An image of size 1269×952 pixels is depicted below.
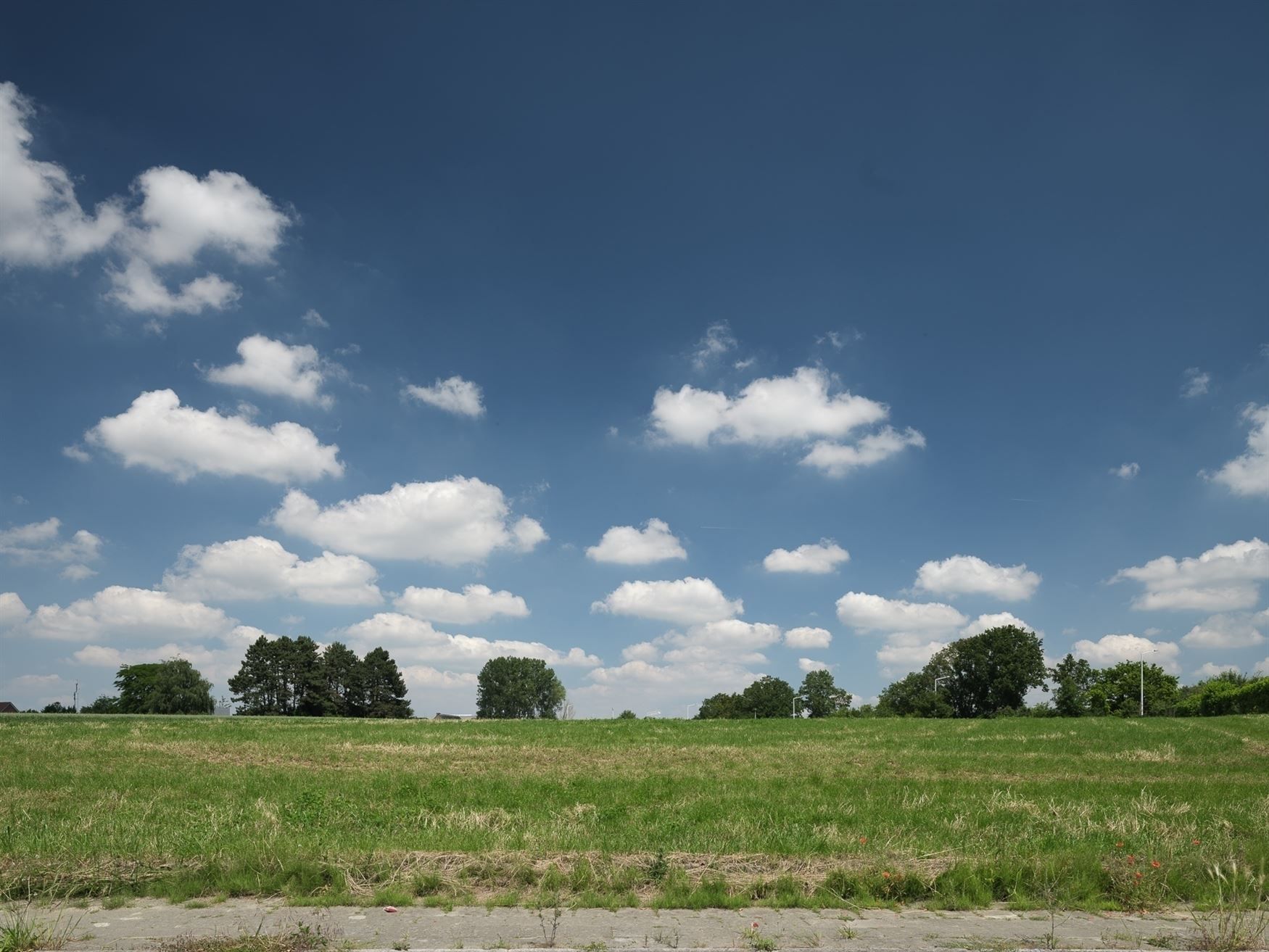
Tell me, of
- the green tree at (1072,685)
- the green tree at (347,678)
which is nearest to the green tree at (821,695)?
the green tree at (1072,685)

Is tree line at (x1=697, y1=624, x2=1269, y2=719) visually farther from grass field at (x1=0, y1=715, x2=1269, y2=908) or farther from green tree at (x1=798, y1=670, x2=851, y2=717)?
grass field at (x1=0, y1=715, x2=1269, y2=908)

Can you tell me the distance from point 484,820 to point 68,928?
676cm

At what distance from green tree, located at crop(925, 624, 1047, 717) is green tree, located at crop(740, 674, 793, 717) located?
2132 inches

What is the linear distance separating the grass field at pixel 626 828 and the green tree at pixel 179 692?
11939cm

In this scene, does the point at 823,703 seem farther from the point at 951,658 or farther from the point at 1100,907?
the point at 1100,907

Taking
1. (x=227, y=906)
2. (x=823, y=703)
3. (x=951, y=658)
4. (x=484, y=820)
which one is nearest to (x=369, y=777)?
(x=484, y=820)

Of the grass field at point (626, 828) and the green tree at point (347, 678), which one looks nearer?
the grass field at point (626, 828)

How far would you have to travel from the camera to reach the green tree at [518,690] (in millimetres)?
171875

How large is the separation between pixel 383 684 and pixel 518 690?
128 feet

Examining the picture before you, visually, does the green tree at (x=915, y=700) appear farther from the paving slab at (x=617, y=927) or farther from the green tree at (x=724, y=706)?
the paving slab at (x=617, y=927)

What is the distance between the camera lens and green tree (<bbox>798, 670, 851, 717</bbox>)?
18500cm

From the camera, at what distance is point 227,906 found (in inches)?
360

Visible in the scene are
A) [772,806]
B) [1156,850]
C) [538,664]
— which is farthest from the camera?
[538,664]

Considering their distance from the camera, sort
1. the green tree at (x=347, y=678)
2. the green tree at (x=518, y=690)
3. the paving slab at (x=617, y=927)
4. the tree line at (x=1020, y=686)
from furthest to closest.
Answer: the green tree at (x=518, y=690) → the green tree at (x=347, y=678) → the tree line at (x=1020, y=686) → the paving slab at (x=617, y=927)
